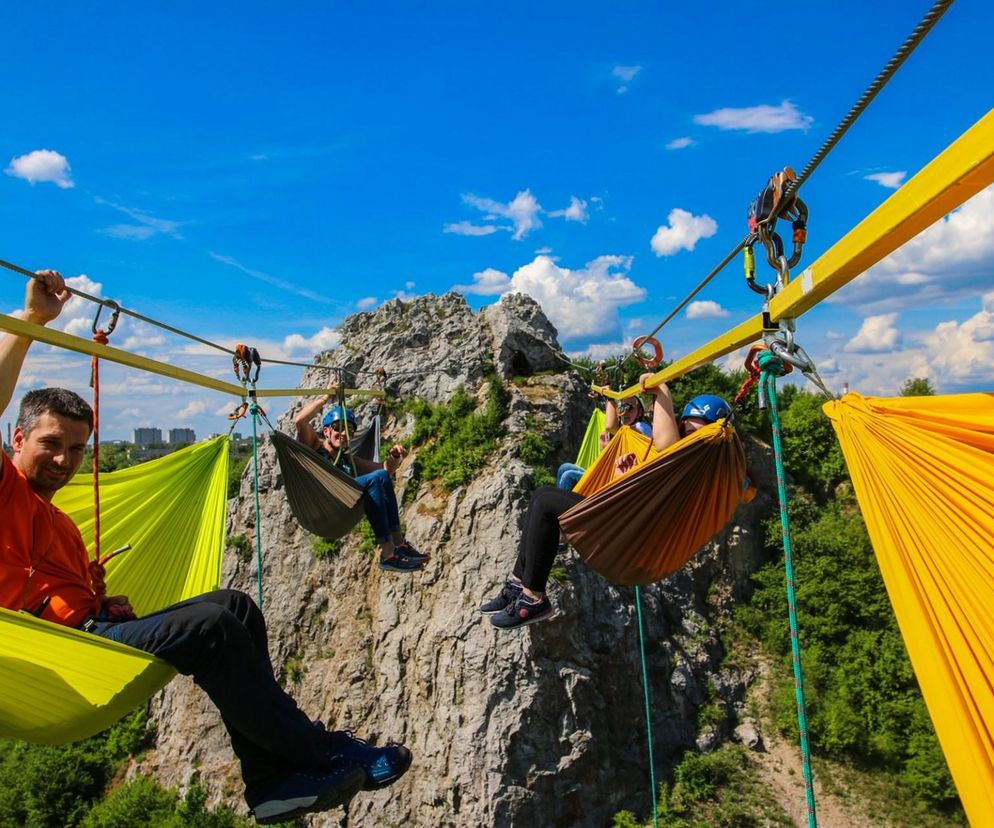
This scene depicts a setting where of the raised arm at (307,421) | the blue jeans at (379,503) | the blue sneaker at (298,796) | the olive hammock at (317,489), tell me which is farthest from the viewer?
the raised arm at (307,421)

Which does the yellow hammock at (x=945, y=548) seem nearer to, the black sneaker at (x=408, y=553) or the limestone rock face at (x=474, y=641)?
the black sneaker at (x=408, y=553)

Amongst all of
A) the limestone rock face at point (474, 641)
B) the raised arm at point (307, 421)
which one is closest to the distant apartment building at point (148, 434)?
the limestone rock face at point (474, 641)

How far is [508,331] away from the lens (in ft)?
36.3

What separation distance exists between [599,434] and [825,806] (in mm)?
7545

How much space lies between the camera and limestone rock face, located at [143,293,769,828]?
8.96m

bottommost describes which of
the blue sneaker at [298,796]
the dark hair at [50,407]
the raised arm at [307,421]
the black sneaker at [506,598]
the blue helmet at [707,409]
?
the blue sneaker at [298,796]

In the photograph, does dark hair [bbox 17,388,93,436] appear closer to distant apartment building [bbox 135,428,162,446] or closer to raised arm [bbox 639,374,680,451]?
raised arm [bbox 639,374,680,451]

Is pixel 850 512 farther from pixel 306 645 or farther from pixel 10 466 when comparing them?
pixel 10 466

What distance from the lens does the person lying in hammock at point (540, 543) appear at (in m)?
3.93

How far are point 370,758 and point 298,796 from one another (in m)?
0.33

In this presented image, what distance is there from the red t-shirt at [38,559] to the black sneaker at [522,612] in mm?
2239

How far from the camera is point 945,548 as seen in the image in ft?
4.88

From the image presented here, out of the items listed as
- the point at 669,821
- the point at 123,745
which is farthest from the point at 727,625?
the point at 123,745

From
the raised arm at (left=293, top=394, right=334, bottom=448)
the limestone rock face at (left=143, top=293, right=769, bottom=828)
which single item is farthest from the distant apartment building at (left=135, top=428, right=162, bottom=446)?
the raised arm at (left=293, top=394, right=334, bottom=448)
